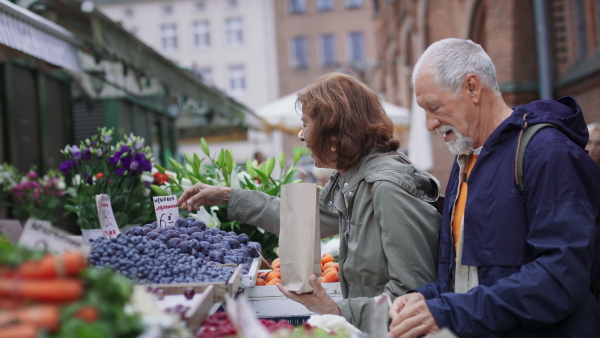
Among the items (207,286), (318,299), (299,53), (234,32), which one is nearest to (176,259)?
(207,286)

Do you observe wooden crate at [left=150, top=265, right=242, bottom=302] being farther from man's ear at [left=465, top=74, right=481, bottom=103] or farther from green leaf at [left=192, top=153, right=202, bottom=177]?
green leaf at [left=192, top=153, right=202, bottom=177]

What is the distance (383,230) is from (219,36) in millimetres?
35026

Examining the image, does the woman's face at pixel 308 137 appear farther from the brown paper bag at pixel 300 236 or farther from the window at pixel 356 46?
the window at pixel 356 46

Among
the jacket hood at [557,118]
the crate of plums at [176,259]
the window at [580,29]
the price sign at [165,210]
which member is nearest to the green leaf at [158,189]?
the price sign at [165,210]

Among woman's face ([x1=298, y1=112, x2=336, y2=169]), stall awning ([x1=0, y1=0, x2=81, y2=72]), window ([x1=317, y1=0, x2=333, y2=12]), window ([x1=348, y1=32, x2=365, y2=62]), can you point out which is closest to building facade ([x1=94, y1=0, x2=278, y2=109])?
window ([x1=317, y1=0, x2=333, y2=12])

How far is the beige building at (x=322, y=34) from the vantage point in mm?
36406

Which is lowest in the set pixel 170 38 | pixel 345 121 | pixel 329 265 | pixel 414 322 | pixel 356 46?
pixel 329 265

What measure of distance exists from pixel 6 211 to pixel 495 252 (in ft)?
16.9

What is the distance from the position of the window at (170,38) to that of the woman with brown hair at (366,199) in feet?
117

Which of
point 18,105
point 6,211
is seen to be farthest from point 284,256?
point 18,105

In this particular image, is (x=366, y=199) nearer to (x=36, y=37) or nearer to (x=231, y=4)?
(x=36, y=37)

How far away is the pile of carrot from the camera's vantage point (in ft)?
3.83

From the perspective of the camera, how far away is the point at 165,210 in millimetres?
2881

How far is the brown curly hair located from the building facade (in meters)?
32.7
